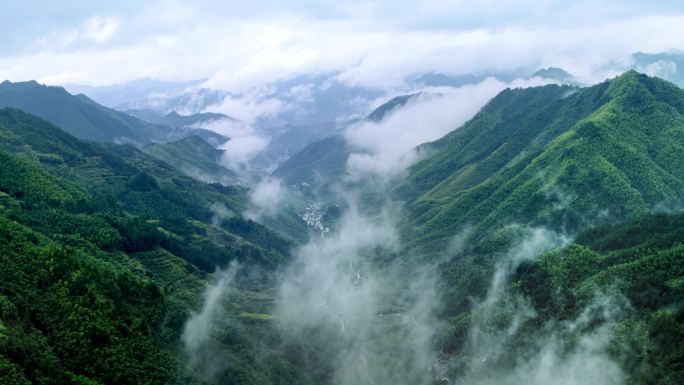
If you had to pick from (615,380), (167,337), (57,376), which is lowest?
(615,380)

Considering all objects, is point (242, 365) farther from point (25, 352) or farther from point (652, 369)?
point (652, 369)

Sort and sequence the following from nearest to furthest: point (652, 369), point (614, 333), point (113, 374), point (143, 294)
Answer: point (113, 374)
point (652, 369)
point (614, 333)
point (143, 294)

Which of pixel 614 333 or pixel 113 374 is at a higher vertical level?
pixel 113 374

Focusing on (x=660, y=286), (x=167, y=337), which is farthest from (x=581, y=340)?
(x=167, y=337)

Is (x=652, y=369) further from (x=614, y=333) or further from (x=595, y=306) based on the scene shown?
(x=595, y=306)

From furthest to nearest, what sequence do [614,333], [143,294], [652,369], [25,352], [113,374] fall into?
[143,294] < [614,333] < [652,369] < [113,374] < [25,352]

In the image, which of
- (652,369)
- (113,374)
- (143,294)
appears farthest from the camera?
(143,294)

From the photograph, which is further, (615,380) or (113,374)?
(615,380)

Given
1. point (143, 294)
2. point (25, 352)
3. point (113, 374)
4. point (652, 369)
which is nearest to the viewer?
point (25, 352)

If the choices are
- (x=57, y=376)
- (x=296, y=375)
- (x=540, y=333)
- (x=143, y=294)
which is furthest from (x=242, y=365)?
(x=540, y=333)
